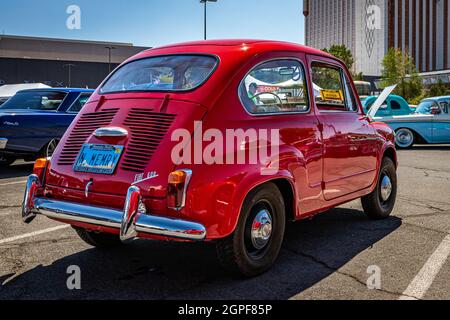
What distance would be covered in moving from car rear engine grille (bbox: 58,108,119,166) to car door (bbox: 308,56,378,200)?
Answer: 185 centimetres

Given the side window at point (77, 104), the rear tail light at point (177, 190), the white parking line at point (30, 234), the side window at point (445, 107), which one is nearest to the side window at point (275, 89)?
the rear tail light at point (177, 190)

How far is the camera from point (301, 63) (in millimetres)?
4551

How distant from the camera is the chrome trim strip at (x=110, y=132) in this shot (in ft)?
12.1

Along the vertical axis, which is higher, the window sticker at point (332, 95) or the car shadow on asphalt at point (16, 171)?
the window sticker at point (332, 95)

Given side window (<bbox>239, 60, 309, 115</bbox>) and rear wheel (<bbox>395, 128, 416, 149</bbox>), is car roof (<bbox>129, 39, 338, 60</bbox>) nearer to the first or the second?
side window (<bbox>239, 60, 309, 115</bbox>)

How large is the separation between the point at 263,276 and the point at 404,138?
43.2ft

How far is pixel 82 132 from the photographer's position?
4008 millimetres

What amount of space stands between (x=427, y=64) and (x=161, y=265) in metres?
117

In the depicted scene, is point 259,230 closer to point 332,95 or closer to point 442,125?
point 332,95

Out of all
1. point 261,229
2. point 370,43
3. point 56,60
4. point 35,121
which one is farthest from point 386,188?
point 370,43

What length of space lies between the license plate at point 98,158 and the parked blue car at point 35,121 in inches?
217

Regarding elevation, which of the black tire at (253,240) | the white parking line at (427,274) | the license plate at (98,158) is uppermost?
the license plate at (98,158)

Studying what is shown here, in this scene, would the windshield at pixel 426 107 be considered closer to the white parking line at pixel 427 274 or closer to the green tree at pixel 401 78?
the white parking line at pixel 427 274

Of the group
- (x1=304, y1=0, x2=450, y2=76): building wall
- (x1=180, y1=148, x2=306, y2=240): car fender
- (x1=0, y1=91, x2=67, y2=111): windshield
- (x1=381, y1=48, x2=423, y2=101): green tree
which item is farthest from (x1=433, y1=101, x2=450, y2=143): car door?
(x1=304, y1=0, x2=450, y2=76): building wall
